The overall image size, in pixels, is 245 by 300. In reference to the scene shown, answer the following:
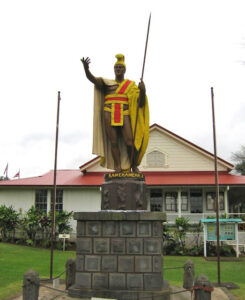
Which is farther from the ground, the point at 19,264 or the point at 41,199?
the point at 41,199

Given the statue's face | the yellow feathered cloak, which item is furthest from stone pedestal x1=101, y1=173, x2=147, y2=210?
the statue's face

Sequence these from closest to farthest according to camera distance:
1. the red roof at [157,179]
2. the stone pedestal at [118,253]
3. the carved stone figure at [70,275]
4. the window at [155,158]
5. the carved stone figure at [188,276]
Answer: the stone pedestal at [118,253]
the carved stone figure at [70,275]
the carved stone figure at [188,276]
the red roof at [157,179]
the window at [155,158]

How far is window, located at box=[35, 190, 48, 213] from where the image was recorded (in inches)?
906

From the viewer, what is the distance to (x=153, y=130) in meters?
23.8

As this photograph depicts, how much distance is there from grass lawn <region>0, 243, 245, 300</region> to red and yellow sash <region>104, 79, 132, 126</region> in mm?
4720

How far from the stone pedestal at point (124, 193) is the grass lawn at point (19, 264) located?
3.39 m

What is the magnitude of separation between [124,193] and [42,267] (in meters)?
7.45

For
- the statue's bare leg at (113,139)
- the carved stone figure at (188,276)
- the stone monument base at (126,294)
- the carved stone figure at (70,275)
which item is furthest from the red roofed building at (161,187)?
the stone monument base at (126,294)

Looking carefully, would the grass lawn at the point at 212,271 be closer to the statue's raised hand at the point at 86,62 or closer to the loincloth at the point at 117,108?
the loincloth at the point at 117,108

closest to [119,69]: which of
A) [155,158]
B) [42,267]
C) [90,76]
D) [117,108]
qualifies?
[90,76]

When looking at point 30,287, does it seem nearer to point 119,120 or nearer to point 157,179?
point 119,120

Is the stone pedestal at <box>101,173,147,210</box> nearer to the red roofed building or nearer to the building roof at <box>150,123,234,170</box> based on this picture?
the red roofed building

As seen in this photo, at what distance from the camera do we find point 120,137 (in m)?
7.98

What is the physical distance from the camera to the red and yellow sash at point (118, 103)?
25.2ft
